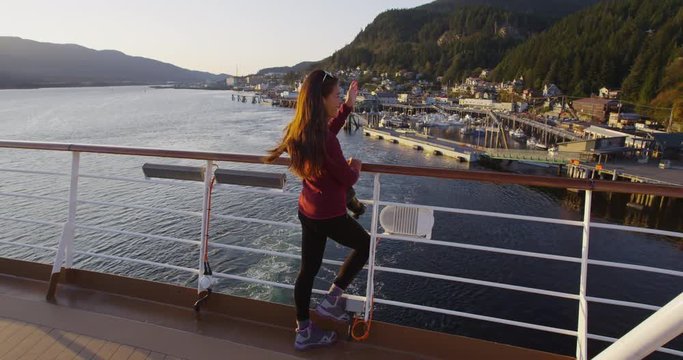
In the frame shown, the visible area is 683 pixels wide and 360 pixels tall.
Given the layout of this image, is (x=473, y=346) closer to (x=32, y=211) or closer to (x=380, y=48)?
(x=32, y=211)

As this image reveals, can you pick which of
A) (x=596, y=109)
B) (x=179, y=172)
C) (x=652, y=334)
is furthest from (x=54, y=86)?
(x=652, y=334)

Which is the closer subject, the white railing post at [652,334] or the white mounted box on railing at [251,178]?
the white railing post at [652,334]

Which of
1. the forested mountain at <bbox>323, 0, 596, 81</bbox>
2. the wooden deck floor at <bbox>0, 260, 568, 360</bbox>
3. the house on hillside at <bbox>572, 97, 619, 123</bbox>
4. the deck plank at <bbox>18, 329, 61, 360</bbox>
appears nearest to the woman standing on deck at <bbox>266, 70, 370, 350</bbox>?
the wooden deck floor at <bbox>0, 260, 568, 360</bbox>

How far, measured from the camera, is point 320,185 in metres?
1.81

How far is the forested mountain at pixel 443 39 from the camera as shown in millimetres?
102125

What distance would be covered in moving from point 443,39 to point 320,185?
123 metres

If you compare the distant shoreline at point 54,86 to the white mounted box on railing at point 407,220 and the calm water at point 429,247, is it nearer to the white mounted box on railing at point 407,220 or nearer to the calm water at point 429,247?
the calm water at point 429,247

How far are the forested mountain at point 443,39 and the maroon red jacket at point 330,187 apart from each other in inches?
4115

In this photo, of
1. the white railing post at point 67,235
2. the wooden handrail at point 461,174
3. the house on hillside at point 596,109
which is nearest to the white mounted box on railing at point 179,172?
the wooden handrail at point 461,174

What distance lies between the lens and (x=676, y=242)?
16.0m

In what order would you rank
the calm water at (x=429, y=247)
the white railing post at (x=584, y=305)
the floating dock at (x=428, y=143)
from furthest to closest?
the floating dock at (x=428, y=143) < the calm water at (x=429, y=247) < the white railing post at (x=584, y=305)

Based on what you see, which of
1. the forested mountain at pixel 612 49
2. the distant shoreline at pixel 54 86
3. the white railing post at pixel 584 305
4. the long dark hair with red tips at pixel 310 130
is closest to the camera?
the long dark hair with red tips at pixel 310 130

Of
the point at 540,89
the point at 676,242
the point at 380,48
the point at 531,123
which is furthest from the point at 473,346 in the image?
the point at 380,48

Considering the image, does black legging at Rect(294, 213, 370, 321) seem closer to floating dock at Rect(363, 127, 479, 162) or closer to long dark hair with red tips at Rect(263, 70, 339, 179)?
long dark hair with red tips at Rect(263, 70, 339, 179)
